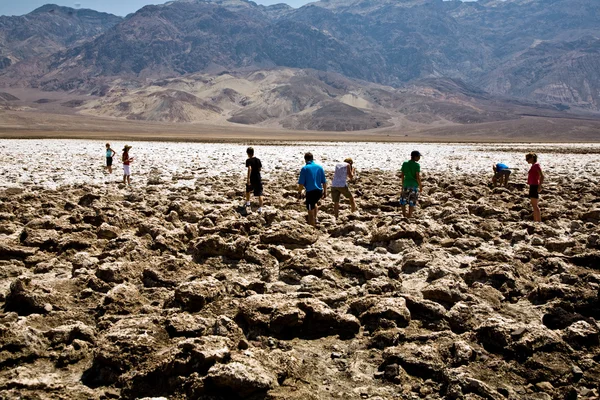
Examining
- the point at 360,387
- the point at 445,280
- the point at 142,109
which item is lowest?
the point at 360,387

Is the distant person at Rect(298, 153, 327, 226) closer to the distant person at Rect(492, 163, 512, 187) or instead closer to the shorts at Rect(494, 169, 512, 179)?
the distant person at Rect(492, 163, 512, 187)

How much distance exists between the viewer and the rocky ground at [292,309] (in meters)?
3.59

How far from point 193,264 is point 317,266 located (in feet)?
5.09

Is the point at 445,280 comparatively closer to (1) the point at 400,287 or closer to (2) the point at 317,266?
(1) the point at 400,287

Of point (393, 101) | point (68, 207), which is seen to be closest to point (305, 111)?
point (393, 101)

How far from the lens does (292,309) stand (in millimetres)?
4516

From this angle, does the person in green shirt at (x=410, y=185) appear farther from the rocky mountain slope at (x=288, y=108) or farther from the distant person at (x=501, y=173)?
the rocky mountain slope at (x=288, y=108)

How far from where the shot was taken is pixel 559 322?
4648mm

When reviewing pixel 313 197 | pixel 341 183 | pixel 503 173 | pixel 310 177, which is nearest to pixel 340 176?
A: pixel 341 183

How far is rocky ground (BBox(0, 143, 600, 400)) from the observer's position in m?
3.59

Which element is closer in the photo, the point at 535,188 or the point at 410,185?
the point at 535,188

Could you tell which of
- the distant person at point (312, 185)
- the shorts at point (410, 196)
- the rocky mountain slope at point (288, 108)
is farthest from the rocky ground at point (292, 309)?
the rocky mountain slope at point (288, 108)

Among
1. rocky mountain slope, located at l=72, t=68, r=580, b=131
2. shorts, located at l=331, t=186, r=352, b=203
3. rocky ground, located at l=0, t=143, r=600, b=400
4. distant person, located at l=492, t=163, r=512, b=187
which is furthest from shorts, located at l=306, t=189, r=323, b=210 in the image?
rocky mountain slope, located at l=72, t=68, r=580, b=131

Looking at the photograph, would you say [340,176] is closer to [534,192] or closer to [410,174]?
[410,174]
